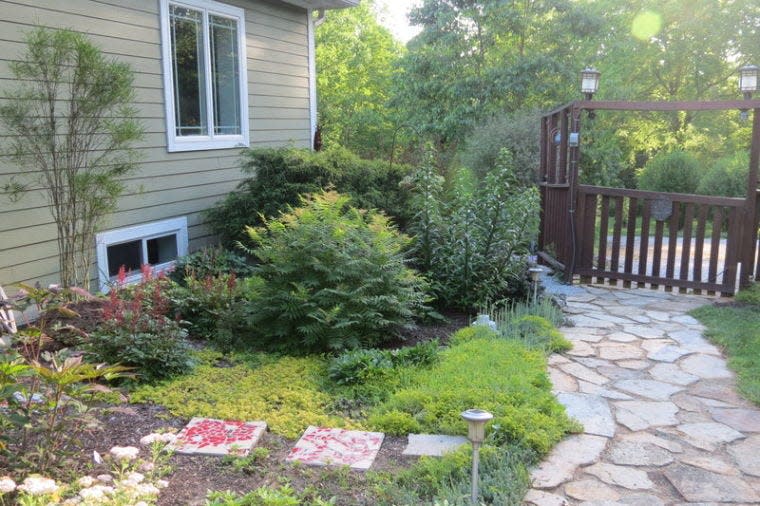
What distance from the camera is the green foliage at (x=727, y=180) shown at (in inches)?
442

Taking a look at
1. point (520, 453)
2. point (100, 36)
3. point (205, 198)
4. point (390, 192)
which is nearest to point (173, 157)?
point (205, 198)

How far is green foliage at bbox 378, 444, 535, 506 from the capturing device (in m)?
2.61

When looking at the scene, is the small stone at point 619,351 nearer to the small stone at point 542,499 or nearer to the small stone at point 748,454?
the small stone at point 748,454

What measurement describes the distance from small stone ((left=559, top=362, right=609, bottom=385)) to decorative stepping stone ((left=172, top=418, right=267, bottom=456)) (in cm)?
210

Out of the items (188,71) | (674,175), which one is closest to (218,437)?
(188,71)

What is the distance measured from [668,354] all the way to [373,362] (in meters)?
2.27

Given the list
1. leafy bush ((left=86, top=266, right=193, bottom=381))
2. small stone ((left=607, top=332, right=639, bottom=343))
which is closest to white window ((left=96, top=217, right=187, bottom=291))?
leafy bush ((left=86, top=266, right=193, bottom=381))

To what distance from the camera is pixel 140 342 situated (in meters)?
3.92

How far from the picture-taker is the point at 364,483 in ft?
9.09

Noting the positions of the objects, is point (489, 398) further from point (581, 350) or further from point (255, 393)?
point (581, 350)

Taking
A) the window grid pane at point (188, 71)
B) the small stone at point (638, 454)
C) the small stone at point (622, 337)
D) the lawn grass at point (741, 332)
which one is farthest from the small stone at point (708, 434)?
the window grid pane at point (188, 71)

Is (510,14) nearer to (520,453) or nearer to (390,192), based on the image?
(390,192)

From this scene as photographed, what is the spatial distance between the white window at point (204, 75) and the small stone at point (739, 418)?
5.15m

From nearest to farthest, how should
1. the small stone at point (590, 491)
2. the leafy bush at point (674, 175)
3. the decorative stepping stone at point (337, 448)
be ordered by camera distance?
the small stone at point (590, 491) < the decorative stepping stone at point (337, 448) < the leafy bush at point (674, 175)
